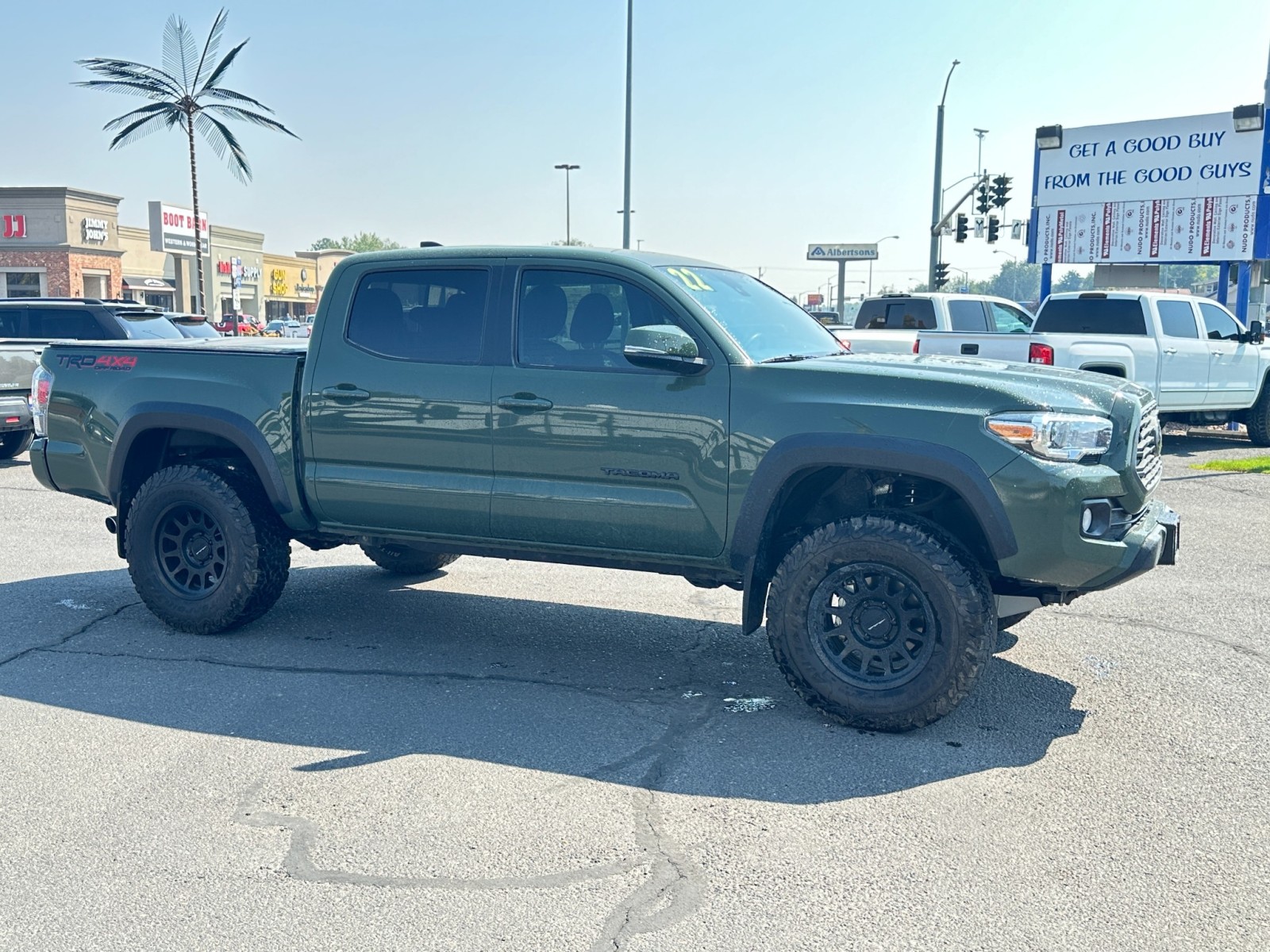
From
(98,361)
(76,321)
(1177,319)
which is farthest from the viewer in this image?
(1177,319)

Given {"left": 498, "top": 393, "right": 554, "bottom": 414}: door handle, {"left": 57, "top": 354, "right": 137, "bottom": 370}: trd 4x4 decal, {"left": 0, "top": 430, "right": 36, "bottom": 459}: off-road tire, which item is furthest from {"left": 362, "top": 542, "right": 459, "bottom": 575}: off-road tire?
{"left": 0, "top": 430, "right": 36, "bottom": 459}: off-road tire

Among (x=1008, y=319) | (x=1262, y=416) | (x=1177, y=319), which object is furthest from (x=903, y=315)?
(x=1262, y=416)

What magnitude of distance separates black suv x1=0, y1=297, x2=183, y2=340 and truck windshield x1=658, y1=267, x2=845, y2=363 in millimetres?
10454

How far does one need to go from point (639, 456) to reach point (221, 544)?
2.45 metres

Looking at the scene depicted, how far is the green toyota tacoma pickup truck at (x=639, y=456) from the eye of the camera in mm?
4629

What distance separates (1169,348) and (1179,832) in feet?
39.9

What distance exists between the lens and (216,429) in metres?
6.00

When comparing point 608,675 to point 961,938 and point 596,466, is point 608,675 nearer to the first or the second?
point 596,466

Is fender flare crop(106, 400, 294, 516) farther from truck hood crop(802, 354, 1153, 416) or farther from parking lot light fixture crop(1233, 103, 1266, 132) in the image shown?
parking lot light fixture crop(1233, 103, 1266, 132)

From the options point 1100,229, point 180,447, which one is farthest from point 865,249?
point 180,447

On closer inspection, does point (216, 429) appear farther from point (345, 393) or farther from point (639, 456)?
point (639, 456)

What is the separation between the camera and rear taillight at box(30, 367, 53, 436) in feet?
21.7

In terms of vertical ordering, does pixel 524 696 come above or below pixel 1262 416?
below

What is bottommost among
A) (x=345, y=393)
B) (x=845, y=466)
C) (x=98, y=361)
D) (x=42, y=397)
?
(x=845, y=466)
